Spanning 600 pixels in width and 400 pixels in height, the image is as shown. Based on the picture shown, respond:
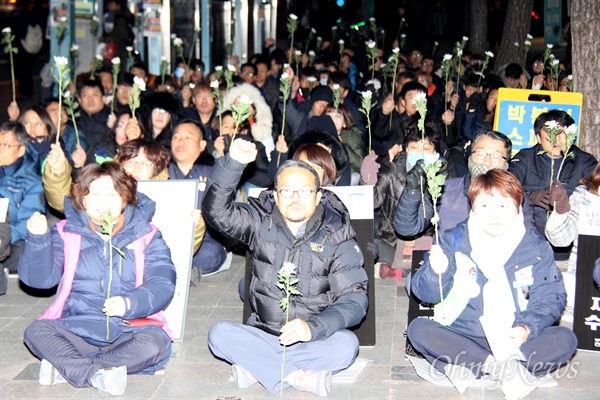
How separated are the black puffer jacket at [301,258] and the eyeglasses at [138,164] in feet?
5.22

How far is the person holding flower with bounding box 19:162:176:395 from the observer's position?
5934 mm

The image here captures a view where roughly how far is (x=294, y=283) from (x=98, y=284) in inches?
48.0

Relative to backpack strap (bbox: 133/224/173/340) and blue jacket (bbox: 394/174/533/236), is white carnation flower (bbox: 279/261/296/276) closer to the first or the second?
backpack strap (bbox: 133/224/173/340)

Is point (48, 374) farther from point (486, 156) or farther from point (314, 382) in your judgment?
point (486, 156)

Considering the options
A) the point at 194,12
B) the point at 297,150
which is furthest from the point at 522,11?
the point at 297,150

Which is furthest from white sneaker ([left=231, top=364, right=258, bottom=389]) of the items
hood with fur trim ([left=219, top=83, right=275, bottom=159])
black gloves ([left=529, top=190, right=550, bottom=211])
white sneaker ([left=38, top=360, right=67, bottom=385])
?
hood with fur trim ([left=219, top=83, right=275, bottom=159])

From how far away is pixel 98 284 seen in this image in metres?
6.08

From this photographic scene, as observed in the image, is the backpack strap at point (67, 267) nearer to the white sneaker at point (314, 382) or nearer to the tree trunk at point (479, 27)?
the white sneaker at point (314, 382)

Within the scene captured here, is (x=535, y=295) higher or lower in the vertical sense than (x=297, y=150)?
lower

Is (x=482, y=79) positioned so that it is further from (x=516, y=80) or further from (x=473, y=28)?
(x=473, y=28)

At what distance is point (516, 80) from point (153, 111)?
23.0 ft

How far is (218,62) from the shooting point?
73.8ft

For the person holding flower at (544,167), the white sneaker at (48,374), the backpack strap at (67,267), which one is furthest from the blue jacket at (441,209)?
the white sneaker at (48,374)

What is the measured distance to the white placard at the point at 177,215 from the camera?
22.9 feet
